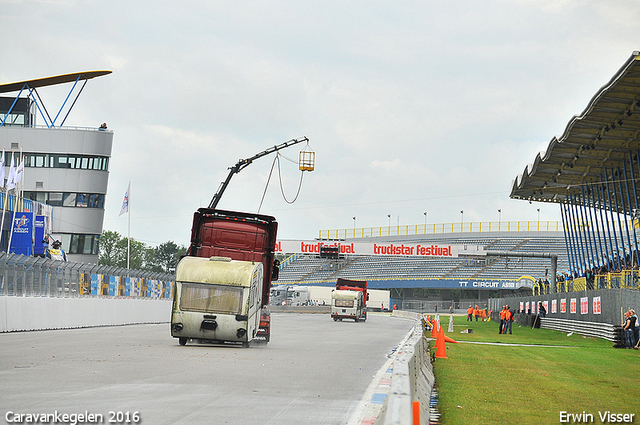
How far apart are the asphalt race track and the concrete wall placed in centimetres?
644

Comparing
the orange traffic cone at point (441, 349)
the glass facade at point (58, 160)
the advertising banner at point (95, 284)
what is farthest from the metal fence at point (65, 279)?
the glass facade at point (58, 160)

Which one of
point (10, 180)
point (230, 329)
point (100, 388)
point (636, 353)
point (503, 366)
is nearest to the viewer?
point (100, 388)

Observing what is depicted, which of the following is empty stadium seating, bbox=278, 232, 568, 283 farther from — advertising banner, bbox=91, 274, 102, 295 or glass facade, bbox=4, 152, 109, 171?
advertising banner, bbox=91, 274, 102, 295

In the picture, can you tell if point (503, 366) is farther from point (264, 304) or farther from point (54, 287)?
point (54, 287)

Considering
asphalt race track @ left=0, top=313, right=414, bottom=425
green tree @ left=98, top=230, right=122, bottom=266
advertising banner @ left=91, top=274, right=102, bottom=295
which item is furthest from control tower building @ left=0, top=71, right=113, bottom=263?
green tree @ left=98, top=230, right=122, bottom=266

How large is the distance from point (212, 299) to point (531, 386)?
10.1 meters

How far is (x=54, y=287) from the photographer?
28.3 metres

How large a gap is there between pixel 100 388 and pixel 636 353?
18.5 meters

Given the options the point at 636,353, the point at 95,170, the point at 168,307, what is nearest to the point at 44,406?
the point at 636,353

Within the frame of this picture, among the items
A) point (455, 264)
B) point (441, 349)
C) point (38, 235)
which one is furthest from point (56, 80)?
point (441, 349)

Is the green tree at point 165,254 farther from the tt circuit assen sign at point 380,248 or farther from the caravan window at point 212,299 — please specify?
the caravan window at point 212,299

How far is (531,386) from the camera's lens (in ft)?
41.7

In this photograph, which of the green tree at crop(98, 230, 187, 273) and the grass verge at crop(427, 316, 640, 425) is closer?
the grass verge at crop(427, 316, 640, 425)

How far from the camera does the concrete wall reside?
25.0 m
